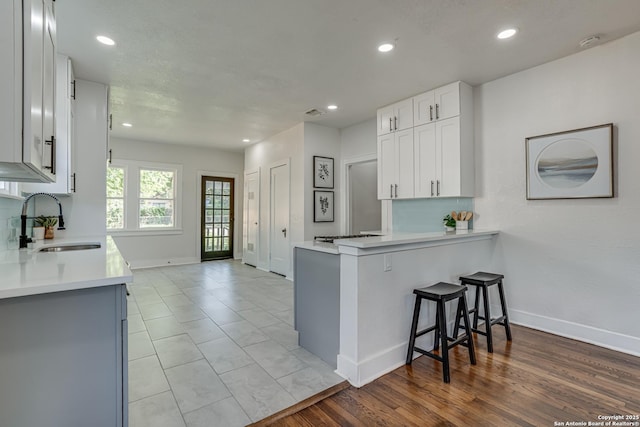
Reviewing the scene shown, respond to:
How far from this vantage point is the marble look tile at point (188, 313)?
3.42 m

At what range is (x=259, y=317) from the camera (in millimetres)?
3451

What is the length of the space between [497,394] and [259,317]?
2312mm

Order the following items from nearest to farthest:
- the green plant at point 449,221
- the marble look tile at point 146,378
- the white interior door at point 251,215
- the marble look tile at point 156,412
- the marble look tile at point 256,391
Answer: the marble look tile at point 156,412 → the marble look tile at point 256,391 → the marble look tile at point 146,378 → the green plant at point 449,221 → the white interior door at point 251,215

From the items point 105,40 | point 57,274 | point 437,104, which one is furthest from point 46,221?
point 437,104

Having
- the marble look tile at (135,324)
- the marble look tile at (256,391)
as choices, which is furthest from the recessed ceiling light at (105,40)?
the marble look tile at (256,391)

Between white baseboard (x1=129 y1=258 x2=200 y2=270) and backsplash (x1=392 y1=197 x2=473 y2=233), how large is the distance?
15.7 ft

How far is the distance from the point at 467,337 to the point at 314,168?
11.6 ft

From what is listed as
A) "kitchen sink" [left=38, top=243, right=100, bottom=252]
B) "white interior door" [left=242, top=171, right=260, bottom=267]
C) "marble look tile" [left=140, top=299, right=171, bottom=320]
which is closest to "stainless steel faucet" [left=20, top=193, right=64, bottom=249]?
"kitchen sink" [left=38, top=243, right=100, bottom=252]

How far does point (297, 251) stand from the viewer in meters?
2.75

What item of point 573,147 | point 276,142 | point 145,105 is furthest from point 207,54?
point 573,147

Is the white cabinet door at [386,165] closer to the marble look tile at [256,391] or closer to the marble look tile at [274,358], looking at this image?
the marble look tile at [274,358]

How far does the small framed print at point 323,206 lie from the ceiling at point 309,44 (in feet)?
5.18

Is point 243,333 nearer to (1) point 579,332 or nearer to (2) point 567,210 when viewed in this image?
(1) point 579,332

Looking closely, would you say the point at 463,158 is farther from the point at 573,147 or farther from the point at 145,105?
the point at 145,105
